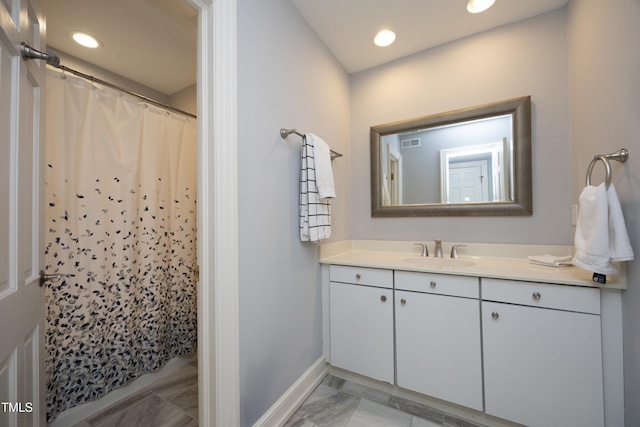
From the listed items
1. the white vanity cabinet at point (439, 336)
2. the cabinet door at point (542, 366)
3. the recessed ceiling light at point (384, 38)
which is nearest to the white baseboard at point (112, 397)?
the white vanity cabinet at point (439, 336)

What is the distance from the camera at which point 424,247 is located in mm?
1843

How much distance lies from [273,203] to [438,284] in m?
1.04

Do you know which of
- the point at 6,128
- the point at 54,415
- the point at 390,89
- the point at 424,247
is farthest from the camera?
the point at 390,89

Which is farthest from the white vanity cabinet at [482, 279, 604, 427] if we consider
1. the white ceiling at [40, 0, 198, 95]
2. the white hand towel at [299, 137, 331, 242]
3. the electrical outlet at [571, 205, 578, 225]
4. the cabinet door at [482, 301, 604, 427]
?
the white ceiling at [40, 0, 198, 95]

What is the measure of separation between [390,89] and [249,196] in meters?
1.59

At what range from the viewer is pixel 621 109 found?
985 millimetres

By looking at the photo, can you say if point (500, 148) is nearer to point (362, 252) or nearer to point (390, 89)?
point (390, 89)

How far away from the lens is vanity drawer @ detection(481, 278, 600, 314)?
1.09 meters

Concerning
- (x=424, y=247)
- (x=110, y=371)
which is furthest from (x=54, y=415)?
(x=424, y=247)

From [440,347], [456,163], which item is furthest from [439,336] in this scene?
[456,163]

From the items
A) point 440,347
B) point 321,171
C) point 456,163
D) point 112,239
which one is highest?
point 456,163

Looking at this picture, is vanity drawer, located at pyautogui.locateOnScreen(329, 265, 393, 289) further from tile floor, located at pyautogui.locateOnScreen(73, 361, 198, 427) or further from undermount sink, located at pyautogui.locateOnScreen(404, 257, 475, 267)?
tile floor, located at pyautogui.locateOnScreen(73, 361, 198, 427)

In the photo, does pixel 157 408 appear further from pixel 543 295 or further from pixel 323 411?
pixel 543 295

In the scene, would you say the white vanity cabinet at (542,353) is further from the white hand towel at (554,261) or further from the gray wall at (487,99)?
the gray wall at (487,99)
